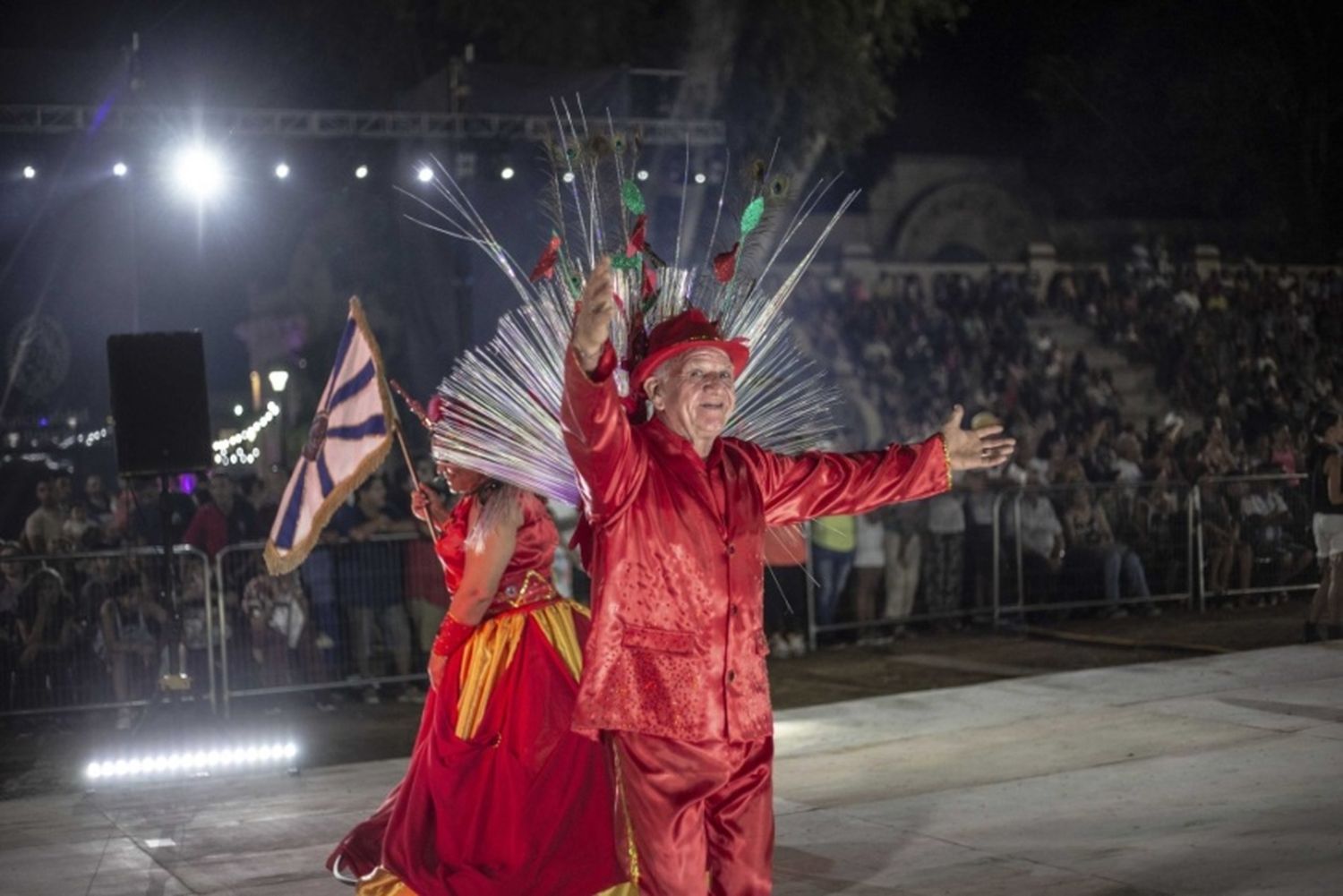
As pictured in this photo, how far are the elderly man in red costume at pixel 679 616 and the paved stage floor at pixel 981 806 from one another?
1.76 m

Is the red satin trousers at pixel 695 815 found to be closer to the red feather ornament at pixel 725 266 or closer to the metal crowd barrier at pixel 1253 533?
the red feather ornament at pixel 725 266

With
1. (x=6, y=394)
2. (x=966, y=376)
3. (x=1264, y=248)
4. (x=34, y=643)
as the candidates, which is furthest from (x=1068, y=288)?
(x=34, y=643)

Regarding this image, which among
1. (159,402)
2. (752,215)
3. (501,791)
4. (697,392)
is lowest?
(501,791)

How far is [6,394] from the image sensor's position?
2189 centimetres

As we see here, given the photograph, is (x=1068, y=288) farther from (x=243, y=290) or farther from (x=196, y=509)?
(x=196, y=509)

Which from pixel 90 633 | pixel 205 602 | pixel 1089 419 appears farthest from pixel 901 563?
pixel 1089 419

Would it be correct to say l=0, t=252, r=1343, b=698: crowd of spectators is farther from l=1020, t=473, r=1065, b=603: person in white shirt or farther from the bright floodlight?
the bright floodlight

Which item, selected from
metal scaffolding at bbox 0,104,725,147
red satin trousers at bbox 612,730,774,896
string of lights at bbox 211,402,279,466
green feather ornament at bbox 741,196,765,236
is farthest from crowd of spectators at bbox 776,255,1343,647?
string of lights at bbox 211,402,279,466

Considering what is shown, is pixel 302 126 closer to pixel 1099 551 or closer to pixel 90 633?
pixel 90 633

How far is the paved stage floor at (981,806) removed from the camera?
601cm

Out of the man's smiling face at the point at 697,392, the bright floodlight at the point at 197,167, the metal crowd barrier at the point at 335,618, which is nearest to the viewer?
the man's smiling face at the point at 697,392

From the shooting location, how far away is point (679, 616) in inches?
171

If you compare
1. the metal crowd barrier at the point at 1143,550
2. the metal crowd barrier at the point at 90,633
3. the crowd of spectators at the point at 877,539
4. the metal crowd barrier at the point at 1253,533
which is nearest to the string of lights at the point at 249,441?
the crowd of spectators at the point at 877,539

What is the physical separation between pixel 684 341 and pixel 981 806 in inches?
135
